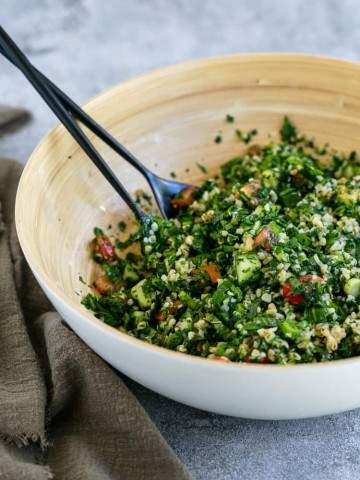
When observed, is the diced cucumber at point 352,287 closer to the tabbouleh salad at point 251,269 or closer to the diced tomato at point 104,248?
the tabbouleh salad at point 251,269

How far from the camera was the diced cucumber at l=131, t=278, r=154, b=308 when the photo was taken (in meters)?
2.87

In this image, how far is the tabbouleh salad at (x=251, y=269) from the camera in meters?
2.53

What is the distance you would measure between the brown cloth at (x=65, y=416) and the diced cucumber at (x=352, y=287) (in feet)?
2.97

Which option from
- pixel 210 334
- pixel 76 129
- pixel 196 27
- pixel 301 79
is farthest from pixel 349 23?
pixel 210 334

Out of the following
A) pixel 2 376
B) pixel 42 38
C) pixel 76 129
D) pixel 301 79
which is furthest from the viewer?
pixel 42 38

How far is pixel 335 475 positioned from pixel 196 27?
4.02 meters

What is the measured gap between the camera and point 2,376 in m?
2.83

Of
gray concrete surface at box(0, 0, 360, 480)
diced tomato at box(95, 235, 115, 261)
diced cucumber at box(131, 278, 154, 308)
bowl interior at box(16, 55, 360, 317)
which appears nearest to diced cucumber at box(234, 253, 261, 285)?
diced cucumber at box(131, 278, 154, 308)

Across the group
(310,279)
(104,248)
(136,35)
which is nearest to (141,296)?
(104,248)

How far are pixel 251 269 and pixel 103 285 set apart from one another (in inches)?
30.3

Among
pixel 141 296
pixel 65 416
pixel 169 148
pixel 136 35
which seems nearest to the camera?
pixel 65 416

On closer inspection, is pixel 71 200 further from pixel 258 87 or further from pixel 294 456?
pixel 294 456

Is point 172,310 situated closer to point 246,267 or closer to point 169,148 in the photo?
point 246,267

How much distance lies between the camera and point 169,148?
372cm
